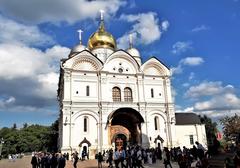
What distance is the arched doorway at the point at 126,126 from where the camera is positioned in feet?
101

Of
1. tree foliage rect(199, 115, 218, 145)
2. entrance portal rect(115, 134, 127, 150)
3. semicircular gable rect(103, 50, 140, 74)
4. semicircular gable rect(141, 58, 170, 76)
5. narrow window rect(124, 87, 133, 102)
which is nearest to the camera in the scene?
entrance portal rect(115, 134, 127, 150)

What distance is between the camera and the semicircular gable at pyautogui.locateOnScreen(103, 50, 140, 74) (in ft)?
108

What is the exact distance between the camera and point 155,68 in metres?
35.4

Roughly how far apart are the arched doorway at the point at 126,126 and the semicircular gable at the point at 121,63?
→ 548 centimetres

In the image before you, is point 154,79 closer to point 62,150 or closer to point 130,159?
point 62,150

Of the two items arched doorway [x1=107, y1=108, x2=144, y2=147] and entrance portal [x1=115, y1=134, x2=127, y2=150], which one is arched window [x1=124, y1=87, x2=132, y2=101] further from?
entrance portal [x1=115, y1=134, x2=127, y2=150]

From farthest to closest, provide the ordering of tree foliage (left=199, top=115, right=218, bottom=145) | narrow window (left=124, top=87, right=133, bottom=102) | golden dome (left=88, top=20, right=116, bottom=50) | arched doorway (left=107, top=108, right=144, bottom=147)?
1. tree foliage (left=199, top=115, right=218, bottom=145)
2. golden dome (left=88, top=20, right=116, bottom=50)
3. narrow window (left=124, top=87, right=133, bottom=102)
4. arched doorway (left=107, top=108, right=144, bottom=147)

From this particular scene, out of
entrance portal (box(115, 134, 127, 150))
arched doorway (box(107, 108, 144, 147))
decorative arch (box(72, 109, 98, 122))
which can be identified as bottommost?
entrance portal (box(115, 134, 127, 150))

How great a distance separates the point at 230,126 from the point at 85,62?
24.4 meters

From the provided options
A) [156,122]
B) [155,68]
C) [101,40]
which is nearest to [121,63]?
[155,68]

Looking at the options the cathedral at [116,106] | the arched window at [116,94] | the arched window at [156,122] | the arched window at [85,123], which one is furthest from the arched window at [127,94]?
the arched window at [85,123]

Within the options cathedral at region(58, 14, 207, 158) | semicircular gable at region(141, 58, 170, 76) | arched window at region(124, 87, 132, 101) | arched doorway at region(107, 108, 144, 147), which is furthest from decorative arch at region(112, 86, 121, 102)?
semicircular gable at region(141, 58, 170, 76)

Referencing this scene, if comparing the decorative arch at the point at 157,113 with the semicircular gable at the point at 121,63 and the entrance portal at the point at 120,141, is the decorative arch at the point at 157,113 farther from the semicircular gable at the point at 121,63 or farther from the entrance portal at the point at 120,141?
the semicircular gable at the point at 121,63

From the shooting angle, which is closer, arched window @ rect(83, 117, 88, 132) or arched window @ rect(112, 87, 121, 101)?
arched window @ rect(83, 117, 88, 132)
